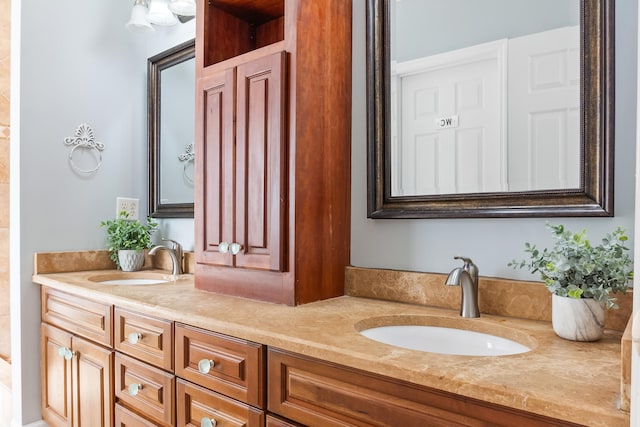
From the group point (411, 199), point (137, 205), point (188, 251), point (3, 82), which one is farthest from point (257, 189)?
point (3, 82)

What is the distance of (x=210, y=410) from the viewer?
1.21 m

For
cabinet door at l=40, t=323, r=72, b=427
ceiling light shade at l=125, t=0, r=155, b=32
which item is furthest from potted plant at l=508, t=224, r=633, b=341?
ceiling light shade at l=125, t=0, r=155, b=32

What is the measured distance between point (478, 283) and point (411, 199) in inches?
12.7

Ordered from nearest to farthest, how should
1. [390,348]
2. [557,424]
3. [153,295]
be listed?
[557,424], [390,348], [153,295]

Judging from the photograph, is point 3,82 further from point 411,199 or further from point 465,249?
point 465,249

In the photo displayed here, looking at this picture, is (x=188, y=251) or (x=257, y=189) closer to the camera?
(x=257, y=189)

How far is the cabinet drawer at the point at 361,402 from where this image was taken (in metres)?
0.75

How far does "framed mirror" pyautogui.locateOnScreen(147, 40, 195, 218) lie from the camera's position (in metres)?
2.20

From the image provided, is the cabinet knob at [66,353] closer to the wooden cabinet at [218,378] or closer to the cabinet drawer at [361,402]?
the wooden cabinet at [218,378]

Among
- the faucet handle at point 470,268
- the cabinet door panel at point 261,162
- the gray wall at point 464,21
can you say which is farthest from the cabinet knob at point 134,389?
the gray wall at point 464,21

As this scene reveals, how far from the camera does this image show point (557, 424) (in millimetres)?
683

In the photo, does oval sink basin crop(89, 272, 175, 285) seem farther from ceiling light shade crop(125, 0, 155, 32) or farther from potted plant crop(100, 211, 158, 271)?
ceiling light shade crop(125, 0, 155, 32)

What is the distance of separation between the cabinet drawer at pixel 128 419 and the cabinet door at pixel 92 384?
49mm

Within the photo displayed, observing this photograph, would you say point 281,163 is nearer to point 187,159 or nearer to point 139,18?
point 187,159
